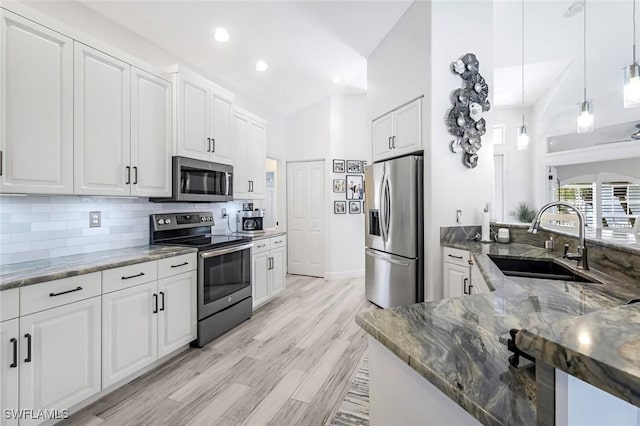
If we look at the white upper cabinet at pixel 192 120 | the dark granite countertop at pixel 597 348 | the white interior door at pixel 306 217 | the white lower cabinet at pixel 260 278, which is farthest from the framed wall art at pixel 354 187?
the dark granite countertop at pixel 597 348

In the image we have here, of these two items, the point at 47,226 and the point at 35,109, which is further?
the point at 47,226

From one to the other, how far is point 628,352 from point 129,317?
8.21 ft

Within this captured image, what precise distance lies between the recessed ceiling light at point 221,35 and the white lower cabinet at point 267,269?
7.43 feet

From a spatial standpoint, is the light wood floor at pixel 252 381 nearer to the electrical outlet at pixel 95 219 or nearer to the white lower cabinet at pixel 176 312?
the white lower cabinet at pixel 176 312

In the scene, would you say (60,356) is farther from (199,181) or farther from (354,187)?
(354,187)

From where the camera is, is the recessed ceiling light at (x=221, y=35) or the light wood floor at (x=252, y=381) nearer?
the light wood floor at (x=252, y=381)

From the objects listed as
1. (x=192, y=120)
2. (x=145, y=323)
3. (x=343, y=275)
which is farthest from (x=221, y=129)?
(x=343, y=275)

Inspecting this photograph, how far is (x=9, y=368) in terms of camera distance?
1.49 meters

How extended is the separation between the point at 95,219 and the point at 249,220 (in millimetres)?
1934

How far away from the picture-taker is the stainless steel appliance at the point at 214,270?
2730 mm

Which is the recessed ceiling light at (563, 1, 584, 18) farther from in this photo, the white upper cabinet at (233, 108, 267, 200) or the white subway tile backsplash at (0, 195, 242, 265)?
the white subway tile backsplash at (0, 195, 242, 265)

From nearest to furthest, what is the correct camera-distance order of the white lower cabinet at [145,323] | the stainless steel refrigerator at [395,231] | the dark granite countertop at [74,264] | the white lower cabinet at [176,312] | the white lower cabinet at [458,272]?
the dark granite countertop at [74,264] < the white lower cabinet at [145,323] < the white lower cabinet at [176,312] < the white lower cabinet at [458,272] < the stainless steel refrigerator at [395,231]

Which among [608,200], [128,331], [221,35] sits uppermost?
[221,35]

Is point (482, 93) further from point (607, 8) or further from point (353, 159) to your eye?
point (353, 159)
